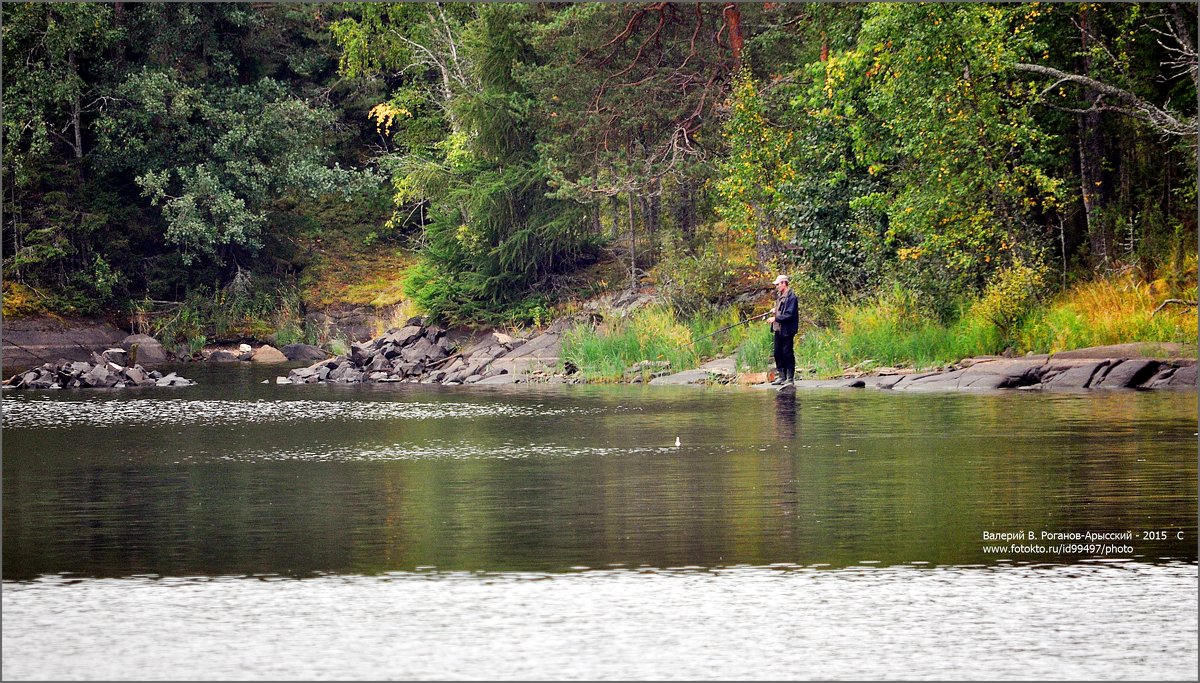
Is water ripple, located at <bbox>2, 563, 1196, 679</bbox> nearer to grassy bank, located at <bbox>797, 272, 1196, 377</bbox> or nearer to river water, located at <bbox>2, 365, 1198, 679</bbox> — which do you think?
river water, located at <bbox>2, 365, 1198, 679</bbox>

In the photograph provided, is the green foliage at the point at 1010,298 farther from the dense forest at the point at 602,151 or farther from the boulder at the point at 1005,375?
the boulder at the point at 1005,375

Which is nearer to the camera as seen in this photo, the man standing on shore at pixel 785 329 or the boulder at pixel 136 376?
the man standing on shore at pixel 785 329

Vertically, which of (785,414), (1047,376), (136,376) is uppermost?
(136,376)

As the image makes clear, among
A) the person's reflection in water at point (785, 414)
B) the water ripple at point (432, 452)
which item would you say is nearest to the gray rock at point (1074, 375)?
the person's reflection in water at point (785, 414)

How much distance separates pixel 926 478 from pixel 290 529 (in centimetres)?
547

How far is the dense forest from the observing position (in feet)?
91.7

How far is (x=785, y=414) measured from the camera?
20.9 meters

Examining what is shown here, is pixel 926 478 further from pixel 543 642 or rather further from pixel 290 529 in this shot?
pixel 543 642

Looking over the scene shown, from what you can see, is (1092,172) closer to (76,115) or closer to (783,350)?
(783,350)

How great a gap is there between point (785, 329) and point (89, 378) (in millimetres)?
15748

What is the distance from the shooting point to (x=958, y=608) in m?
7.99

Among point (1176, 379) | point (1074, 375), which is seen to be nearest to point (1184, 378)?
point (1176, 379)

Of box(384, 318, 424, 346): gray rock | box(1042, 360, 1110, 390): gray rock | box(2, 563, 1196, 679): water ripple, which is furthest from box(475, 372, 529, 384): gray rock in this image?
box(2, 563, 1196, 679): water ripple

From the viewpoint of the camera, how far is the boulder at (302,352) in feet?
155
